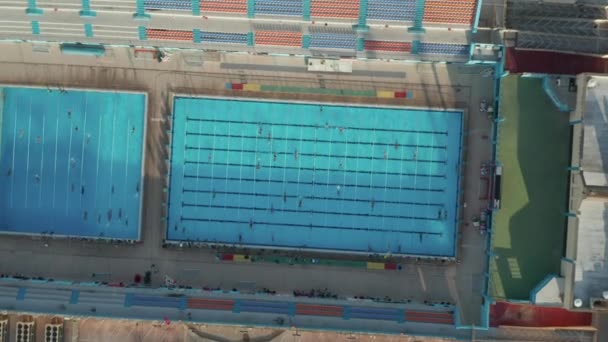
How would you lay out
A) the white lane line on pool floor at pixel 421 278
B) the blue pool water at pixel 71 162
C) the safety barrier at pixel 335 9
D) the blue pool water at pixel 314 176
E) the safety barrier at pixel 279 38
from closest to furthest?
1. the safety barrier at pixel 335 9
2. the safety barrier at pixel 279 38
3. the blue pool water at pixel 314 176
4. the white lane line on pool floor at pixel 421 278
5. the blue pool water at pixel 71 162

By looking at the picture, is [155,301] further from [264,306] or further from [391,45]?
[391,45]

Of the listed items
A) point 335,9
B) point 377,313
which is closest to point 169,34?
point 335,9

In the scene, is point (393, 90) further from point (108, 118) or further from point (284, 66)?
point (108, 118)

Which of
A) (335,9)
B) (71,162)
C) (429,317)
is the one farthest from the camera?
(71,162)

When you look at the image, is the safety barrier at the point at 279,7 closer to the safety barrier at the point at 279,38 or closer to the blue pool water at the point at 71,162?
the safety barrier at the point at 279,38

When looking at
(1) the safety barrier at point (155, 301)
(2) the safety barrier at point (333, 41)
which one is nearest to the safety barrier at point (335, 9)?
(2) the safety barrier at point (333, 41)

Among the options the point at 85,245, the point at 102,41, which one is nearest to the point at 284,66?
the point at 102,41

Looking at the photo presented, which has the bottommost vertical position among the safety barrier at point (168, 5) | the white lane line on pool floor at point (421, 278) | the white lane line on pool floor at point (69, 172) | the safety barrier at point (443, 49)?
the white lane line on pool floor at point (421, 278)
